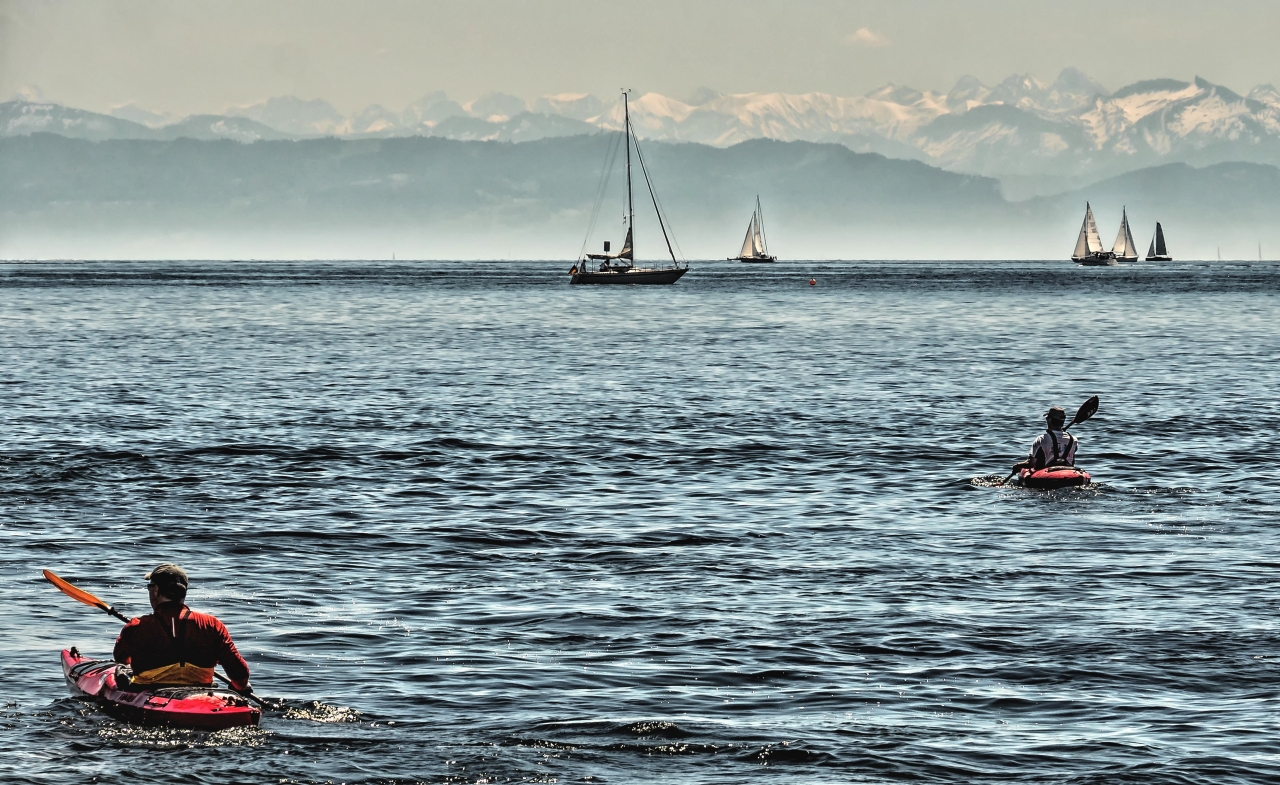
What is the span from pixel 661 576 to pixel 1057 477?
11.5 metres

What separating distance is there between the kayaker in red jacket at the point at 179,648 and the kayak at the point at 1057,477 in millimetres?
20390

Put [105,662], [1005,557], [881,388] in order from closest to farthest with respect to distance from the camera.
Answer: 1. [105,662]
2. [1005,557]
3. [881,388]

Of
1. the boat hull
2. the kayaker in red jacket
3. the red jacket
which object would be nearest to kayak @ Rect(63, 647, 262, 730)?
the kayaker in red jacket

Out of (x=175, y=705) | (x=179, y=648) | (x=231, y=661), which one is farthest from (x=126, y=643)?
(x=231, y=661)

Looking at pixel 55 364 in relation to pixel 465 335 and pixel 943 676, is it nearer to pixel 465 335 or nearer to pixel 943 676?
pixel 465 335

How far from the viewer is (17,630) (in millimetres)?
21312

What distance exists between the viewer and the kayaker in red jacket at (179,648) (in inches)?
664

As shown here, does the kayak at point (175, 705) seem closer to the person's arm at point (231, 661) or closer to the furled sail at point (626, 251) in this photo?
the person's arm at point (231, 661)

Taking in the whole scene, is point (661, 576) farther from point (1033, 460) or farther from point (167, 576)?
point (1033, 460)

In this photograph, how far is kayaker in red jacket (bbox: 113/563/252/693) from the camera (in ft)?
55.3

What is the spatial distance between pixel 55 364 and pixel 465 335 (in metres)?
34.8

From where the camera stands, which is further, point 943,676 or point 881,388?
point 881,388

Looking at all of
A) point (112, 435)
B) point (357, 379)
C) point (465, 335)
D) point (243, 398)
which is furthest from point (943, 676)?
point (465, 335)

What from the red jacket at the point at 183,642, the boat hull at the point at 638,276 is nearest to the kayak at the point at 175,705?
the red jacket at the point at 183,642
